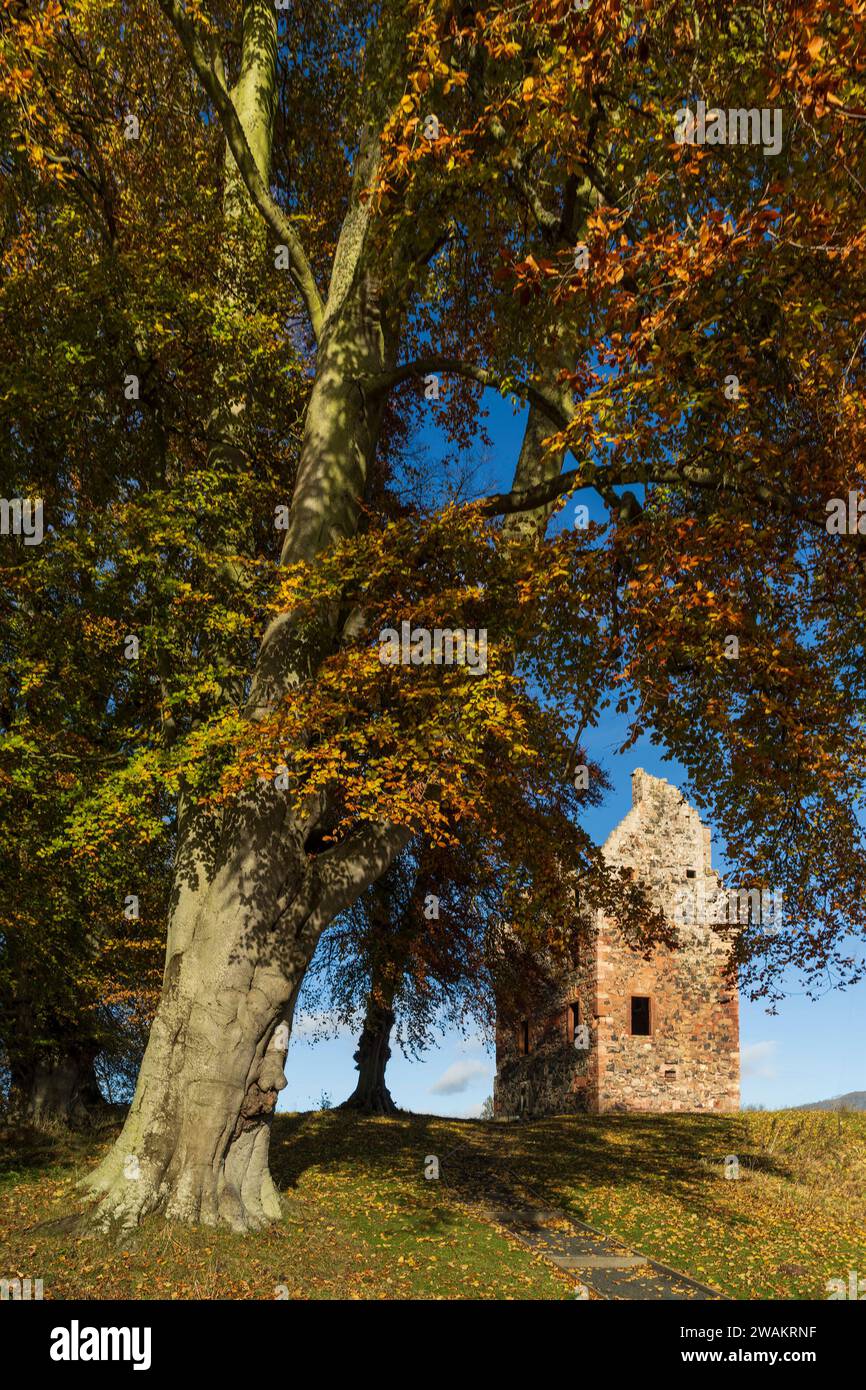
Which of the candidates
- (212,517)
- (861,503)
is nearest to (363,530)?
(212,517)

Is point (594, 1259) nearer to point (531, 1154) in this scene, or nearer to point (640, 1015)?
point (531, 1154)

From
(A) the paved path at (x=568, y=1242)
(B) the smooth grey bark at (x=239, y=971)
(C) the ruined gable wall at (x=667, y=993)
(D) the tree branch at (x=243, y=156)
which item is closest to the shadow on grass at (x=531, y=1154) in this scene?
(A) the paved path at (x=568, y=1242)

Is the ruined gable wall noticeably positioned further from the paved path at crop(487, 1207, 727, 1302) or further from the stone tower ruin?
the paved path at crop(487, 1207, 727, 1302)

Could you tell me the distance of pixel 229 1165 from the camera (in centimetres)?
1094

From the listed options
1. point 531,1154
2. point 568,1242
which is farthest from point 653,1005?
point 568,1242

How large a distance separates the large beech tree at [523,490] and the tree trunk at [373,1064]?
37.7ft

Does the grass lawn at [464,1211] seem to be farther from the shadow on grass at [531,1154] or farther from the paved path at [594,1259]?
the paved path at [594,1259]

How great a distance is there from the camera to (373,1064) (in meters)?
24.7

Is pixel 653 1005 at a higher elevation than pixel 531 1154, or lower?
higher

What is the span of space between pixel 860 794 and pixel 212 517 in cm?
942

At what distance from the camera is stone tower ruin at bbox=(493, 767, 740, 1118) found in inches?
1112

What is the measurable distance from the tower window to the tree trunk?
7645 mm

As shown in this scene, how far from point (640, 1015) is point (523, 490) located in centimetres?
2062

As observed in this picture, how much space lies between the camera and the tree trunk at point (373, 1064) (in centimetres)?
2429
